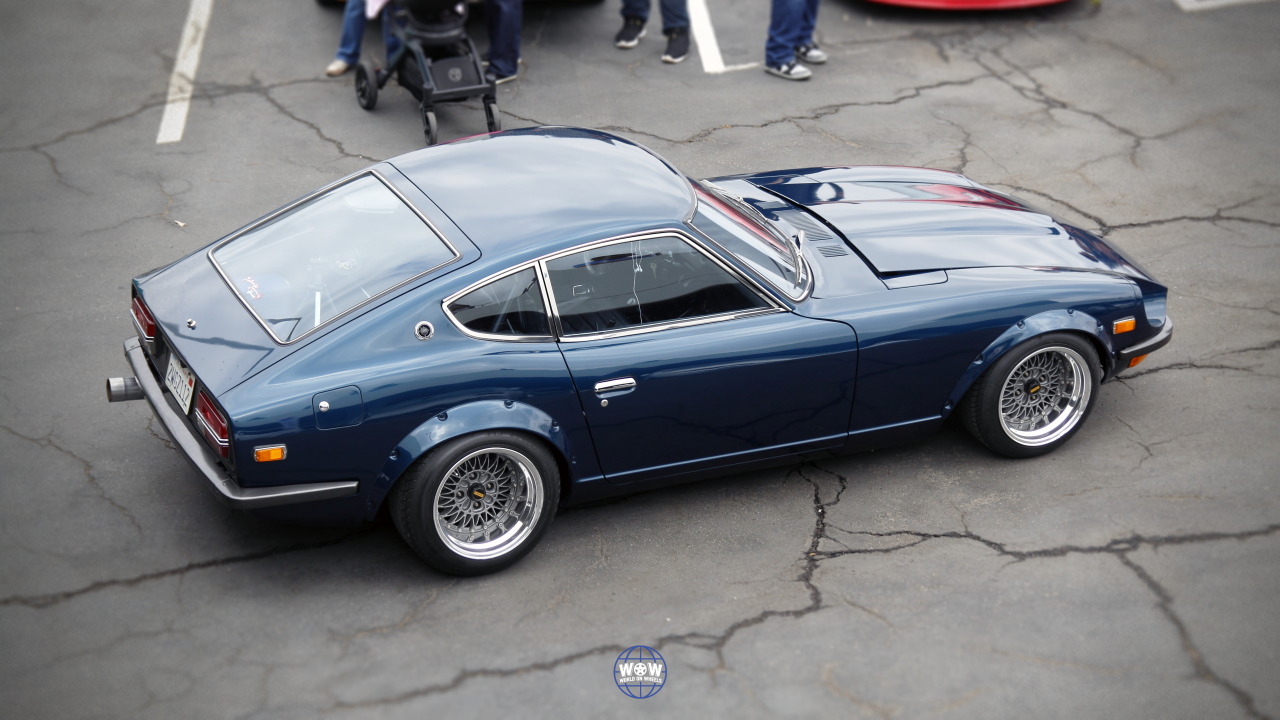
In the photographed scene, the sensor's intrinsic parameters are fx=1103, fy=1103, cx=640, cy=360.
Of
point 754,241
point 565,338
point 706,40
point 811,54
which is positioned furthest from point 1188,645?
point 706,40

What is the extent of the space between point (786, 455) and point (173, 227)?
4.12 m

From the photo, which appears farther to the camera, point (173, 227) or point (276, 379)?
point (173, 227)

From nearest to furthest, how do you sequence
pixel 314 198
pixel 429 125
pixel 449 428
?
1. pixel 449 428
2. pixel 314 198
3. pixel 429 125

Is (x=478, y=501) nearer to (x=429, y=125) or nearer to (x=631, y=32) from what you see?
(x=429, y=125)

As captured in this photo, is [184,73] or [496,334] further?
[184,73]

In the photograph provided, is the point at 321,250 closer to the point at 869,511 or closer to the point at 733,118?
the point at 869,511

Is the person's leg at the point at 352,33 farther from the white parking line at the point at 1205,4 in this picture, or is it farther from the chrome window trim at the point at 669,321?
the white parking line at the point at 1205,4

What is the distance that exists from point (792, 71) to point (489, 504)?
5.60m

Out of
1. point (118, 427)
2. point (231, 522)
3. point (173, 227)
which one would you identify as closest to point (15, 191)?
point (173, 227)

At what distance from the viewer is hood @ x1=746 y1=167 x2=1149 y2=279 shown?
4918 millimetres

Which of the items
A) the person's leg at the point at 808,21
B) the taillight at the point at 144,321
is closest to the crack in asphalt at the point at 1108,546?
the taillight at the point at 144,321

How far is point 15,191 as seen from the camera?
6938 millimetres

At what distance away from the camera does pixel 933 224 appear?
16.9 feet

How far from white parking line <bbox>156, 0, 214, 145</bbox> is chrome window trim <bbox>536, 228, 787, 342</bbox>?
466 cm
